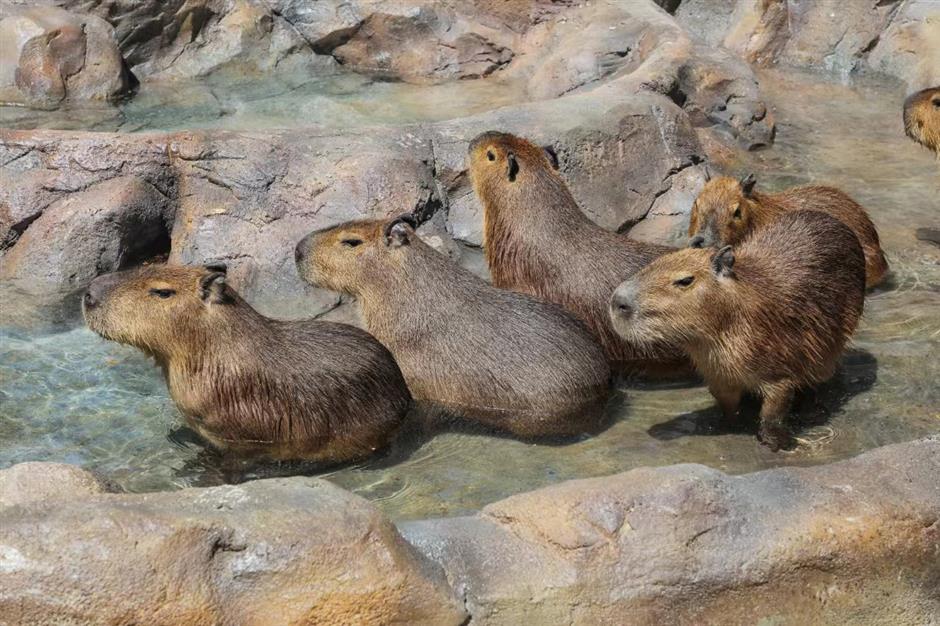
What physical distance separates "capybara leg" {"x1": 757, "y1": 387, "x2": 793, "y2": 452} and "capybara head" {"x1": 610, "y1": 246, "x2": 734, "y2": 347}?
388 mm

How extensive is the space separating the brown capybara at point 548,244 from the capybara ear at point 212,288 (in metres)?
1.65

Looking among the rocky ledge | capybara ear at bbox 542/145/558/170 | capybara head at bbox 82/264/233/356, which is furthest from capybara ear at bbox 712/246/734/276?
capybara head at bbox 82/264/233/356

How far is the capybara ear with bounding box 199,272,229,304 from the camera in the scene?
5.11 metres

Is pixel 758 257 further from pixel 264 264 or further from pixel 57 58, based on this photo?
pixel 57 58

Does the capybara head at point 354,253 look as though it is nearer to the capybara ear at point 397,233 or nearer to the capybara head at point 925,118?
the capybara ear at point 397,233

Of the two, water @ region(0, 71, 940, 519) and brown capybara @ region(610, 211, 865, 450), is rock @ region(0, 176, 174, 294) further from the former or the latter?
brown capybara @ region(610, 211, 865, 450)

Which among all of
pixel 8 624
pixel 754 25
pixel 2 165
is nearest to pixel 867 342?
pixel 8 624

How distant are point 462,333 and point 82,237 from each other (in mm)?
2384

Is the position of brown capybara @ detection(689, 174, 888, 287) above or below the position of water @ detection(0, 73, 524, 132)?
above

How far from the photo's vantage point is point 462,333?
5586 mm

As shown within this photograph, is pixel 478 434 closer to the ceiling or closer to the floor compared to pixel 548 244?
closer to the floor

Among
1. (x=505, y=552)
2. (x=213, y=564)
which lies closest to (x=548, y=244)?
(x=505, y=552)

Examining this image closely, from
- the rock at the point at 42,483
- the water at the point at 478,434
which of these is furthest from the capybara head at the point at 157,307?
the rock at the point at 42,483

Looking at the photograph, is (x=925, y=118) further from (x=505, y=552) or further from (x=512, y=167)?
(x=505, y=552)
